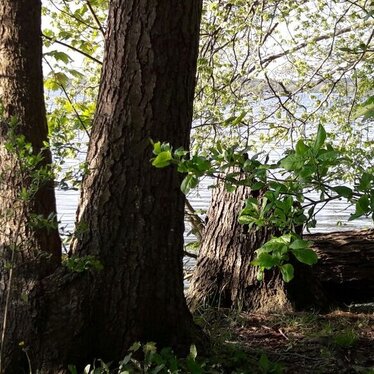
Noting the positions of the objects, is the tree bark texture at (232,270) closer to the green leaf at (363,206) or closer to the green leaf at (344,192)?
the green leaf at (344,192)

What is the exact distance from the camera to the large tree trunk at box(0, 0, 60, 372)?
3854 millimetres

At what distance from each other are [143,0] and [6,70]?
904 mm

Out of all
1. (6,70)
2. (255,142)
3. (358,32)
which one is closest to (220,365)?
(6,70)

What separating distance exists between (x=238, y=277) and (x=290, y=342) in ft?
2.87

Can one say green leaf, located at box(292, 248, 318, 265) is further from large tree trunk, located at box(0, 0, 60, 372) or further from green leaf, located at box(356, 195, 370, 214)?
large tree trunk, located at box(0, 0, 60, 372)

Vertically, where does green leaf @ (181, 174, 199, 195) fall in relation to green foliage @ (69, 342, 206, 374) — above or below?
above

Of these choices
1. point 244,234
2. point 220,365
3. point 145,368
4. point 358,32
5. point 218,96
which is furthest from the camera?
point 358,32

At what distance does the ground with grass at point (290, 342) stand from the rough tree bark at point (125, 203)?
63 cm

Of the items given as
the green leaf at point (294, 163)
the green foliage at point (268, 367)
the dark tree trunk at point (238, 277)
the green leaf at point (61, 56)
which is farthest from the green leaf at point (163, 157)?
the dark tree trunk at point (238, 277)

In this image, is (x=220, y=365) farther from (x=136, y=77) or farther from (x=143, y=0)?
(x=143, y=0)

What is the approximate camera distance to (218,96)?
Answer: 794 centimetres

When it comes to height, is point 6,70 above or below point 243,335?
above

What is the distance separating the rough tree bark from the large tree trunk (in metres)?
0.10

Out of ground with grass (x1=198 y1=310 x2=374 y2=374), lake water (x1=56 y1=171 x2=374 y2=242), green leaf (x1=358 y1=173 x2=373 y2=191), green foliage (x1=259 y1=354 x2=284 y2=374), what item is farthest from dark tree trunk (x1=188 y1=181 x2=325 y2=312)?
lake water (x1=56 y1=171 x2=374 y2=242)
